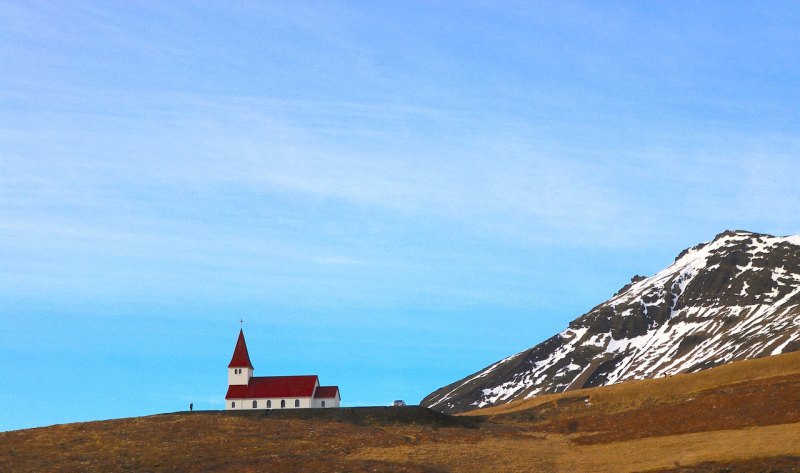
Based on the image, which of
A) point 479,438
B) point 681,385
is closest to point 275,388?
point 479,438

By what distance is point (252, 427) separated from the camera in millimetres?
85750

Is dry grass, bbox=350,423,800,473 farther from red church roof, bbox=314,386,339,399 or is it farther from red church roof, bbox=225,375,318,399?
red church roof, bbox=314,386,339,399

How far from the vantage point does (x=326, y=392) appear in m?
116

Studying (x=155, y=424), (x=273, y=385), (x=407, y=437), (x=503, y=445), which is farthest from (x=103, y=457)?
(x=273, y=385)

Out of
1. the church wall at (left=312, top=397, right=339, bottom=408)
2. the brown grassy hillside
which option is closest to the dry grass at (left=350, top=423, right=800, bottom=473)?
the brown grassy hillside

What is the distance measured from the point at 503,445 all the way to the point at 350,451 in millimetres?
12838

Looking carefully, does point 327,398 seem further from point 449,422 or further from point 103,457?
point 103,457

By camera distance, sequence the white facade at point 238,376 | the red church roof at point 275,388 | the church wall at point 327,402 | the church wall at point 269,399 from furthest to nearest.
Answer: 1. the white facade at point 238,376
2. the church wall at point 327,402
3. the red church roof at point 275,388
4. the church wall at point 269,399

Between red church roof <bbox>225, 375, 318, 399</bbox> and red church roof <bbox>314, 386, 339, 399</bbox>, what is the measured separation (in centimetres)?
84

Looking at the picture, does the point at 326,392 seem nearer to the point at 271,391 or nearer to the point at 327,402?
the point at 327,402

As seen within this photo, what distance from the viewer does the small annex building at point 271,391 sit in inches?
4456

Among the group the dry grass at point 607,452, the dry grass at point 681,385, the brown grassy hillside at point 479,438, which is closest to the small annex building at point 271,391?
the brown grassy hillside at point 479,438

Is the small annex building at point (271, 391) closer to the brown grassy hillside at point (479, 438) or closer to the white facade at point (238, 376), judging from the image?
the white facade at point (238, 376)

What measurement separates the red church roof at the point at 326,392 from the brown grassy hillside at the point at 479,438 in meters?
18.5
